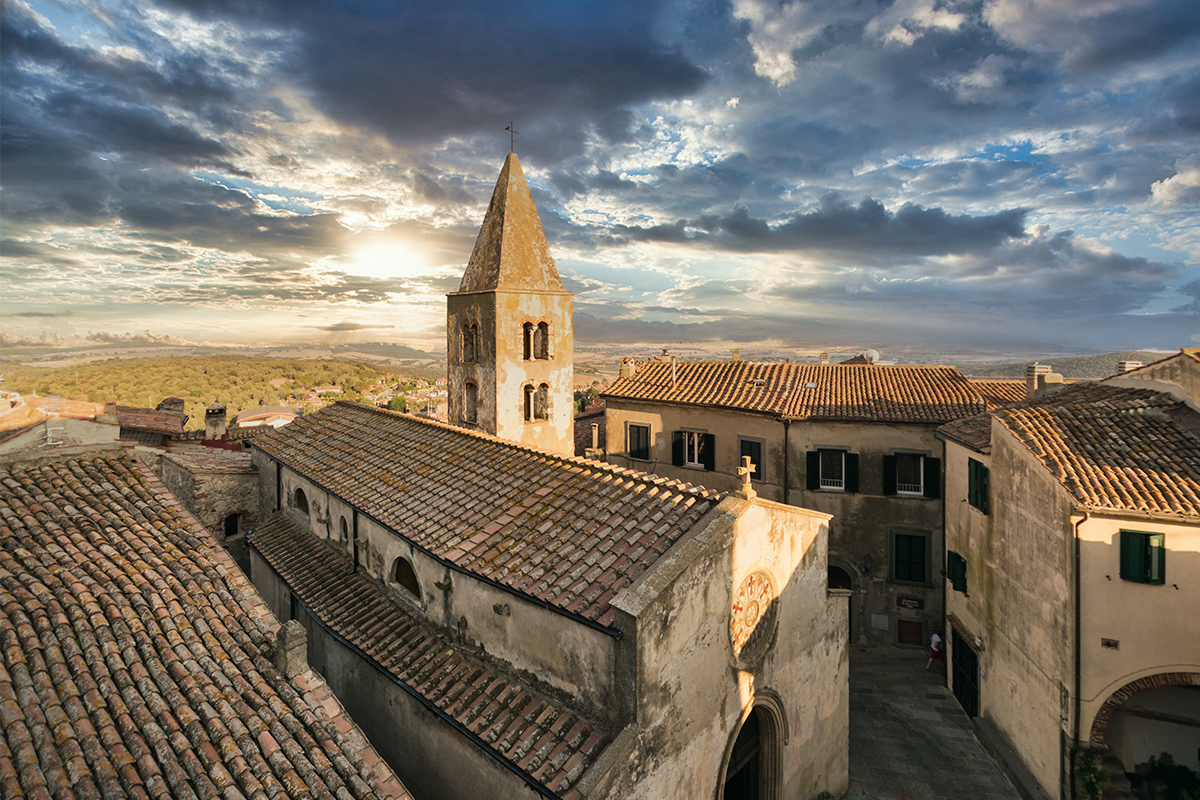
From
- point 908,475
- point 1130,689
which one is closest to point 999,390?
point 908,475

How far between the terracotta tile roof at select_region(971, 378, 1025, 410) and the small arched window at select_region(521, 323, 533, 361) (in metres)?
16.4

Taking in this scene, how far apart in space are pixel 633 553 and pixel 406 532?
4.98 metres

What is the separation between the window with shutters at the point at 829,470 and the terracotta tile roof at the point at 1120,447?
22.2ft

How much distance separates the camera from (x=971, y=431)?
18109 millimetres

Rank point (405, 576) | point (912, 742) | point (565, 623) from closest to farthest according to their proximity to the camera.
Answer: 1. point (565, 623)
2. point (405, 576)
3. point (912, 742)

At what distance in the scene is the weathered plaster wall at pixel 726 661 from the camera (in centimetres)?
817

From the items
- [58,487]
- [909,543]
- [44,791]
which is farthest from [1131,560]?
[58,487]

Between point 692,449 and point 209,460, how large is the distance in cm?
1911

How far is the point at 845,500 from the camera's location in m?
22.2

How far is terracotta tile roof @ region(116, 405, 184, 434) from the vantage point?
25.5m

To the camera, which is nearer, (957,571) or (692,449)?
(957,571)

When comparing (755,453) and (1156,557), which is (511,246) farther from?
(1156,557)

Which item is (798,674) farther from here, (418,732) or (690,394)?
(690,394)

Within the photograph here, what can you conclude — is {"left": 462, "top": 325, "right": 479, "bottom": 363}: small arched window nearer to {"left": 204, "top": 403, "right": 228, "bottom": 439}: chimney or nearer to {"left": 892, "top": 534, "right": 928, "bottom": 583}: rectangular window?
Result: {"left": 204, "top": 403, "right": 228, "bottom": 439}: chimney
